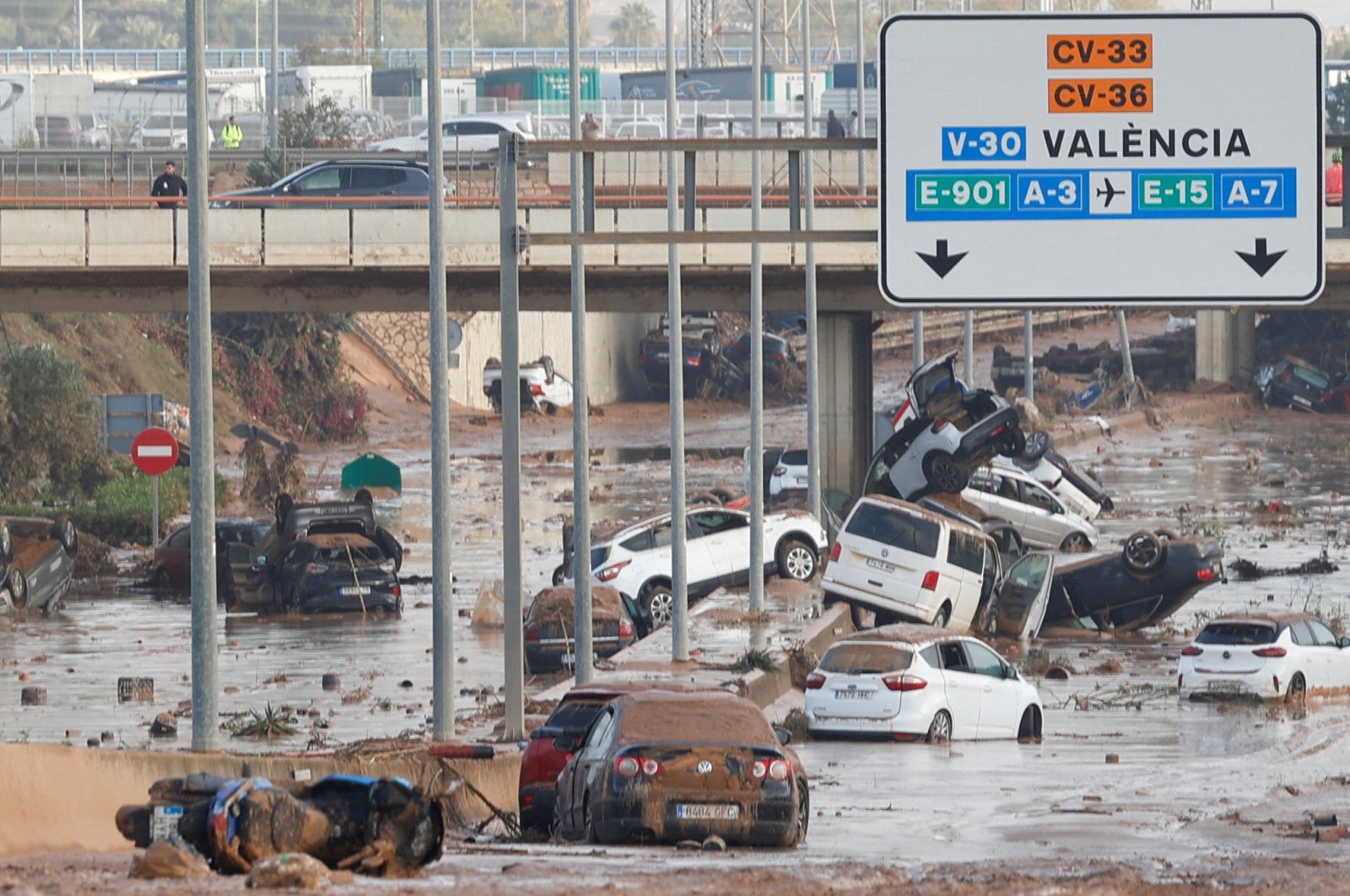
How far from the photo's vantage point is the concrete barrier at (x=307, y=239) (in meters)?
40.3

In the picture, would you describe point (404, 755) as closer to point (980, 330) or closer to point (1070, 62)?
point (1070, 62)

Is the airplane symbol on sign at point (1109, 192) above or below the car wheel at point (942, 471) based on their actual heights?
above

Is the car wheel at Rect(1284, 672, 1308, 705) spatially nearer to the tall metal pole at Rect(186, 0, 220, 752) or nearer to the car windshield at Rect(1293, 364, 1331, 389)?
the tall metal pole at Rect(186, 0, 220, 752)

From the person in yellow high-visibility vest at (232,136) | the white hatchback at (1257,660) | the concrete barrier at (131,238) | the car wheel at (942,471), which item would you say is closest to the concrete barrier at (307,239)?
the concrete barrier at (131,238)

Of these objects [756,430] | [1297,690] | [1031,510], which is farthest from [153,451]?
[1297,690]

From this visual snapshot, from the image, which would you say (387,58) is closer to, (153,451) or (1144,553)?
(153,451)

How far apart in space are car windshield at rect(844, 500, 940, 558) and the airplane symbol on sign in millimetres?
15112

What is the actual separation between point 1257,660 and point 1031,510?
1520 centimetres

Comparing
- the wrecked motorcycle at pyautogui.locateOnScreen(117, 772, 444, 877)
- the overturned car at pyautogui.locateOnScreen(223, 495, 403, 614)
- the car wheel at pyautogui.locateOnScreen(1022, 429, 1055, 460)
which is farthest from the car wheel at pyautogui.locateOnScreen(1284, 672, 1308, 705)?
the wrecked motorcycle at pyautogui.locateOnScreen(117, 772, 444, 877)

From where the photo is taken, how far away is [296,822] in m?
12.9

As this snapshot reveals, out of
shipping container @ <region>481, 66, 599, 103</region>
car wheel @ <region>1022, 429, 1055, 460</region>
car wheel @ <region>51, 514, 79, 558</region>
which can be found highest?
shipping container @ <region>481, 66, 599, 103</region>

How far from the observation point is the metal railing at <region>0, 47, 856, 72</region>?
484ft

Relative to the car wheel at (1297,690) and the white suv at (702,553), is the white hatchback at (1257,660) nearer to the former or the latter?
the car wheel at (1297,690)

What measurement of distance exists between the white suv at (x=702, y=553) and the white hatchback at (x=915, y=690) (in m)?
9.29
